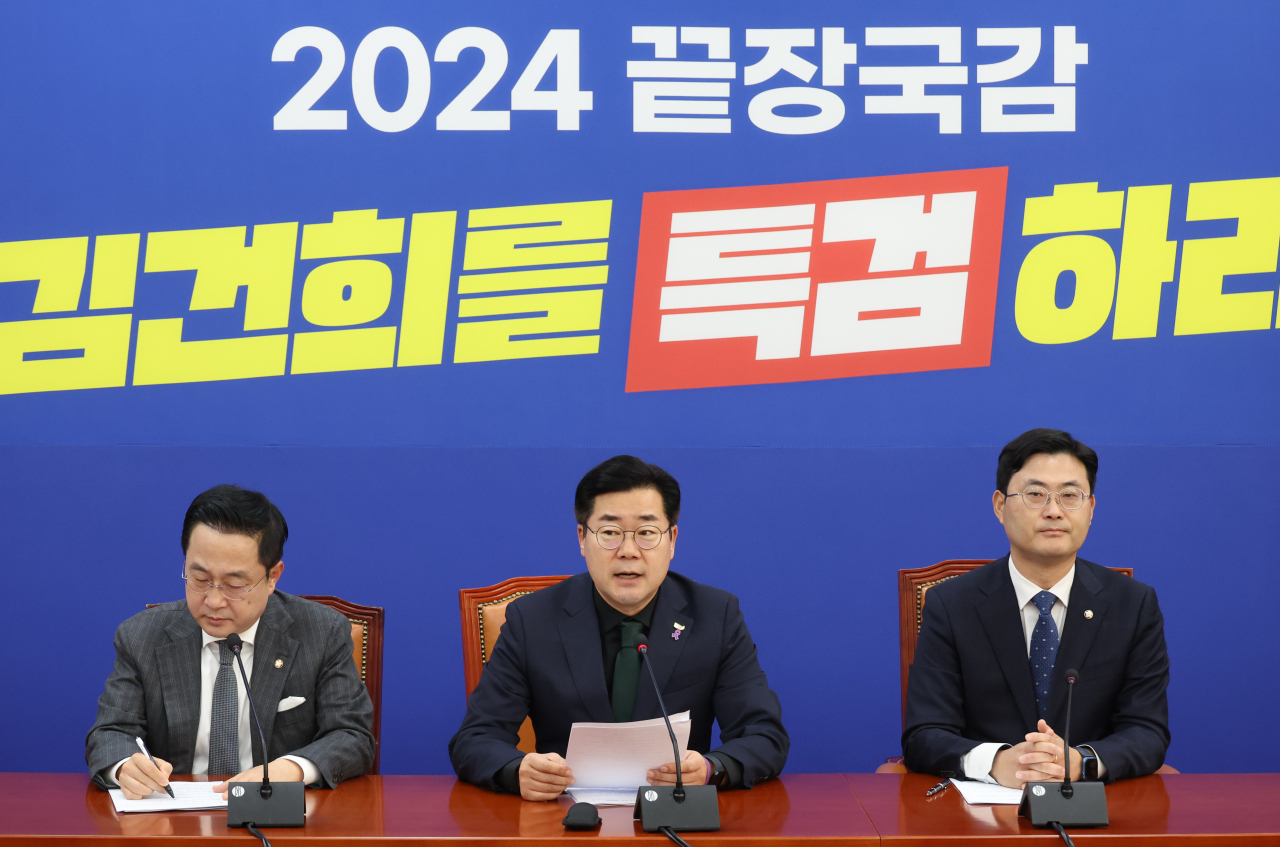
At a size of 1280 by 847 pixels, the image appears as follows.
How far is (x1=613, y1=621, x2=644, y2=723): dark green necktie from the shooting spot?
2326 millimetres

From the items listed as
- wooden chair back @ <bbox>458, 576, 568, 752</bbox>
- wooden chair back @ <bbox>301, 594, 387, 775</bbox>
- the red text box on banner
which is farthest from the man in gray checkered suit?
the red text box on banner

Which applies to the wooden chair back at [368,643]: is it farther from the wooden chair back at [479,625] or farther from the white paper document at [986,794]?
the white paper document at [986,794]

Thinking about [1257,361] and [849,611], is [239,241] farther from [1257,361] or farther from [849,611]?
[1257,361]

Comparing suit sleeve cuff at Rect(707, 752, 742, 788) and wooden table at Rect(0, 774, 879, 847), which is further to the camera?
suit sleeve cuff at Rect(707, 752, 742, 788)

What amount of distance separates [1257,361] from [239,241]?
3030 millimetres

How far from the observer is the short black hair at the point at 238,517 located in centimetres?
221

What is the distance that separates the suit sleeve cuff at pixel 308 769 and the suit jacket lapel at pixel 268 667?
252 mm

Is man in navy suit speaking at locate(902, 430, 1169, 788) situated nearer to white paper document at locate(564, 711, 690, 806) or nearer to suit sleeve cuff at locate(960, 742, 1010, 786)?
suit sleeve cuff at locate(960, 742, 1010, 786)

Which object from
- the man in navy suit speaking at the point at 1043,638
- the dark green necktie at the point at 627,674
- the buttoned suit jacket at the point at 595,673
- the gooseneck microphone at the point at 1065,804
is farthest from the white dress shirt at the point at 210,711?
the gooseneck microphone at the point at 1065,804

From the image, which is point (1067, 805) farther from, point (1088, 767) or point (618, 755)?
point (618, 755)

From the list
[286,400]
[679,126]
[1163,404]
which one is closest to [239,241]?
[286,400]

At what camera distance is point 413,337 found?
341 centimetres

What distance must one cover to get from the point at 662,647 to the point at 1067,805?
2.76 ft

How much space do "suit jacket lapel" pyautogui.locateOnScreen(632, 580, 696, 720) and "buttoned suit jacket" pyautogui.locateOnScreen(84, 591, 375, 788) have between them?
1.79ft
